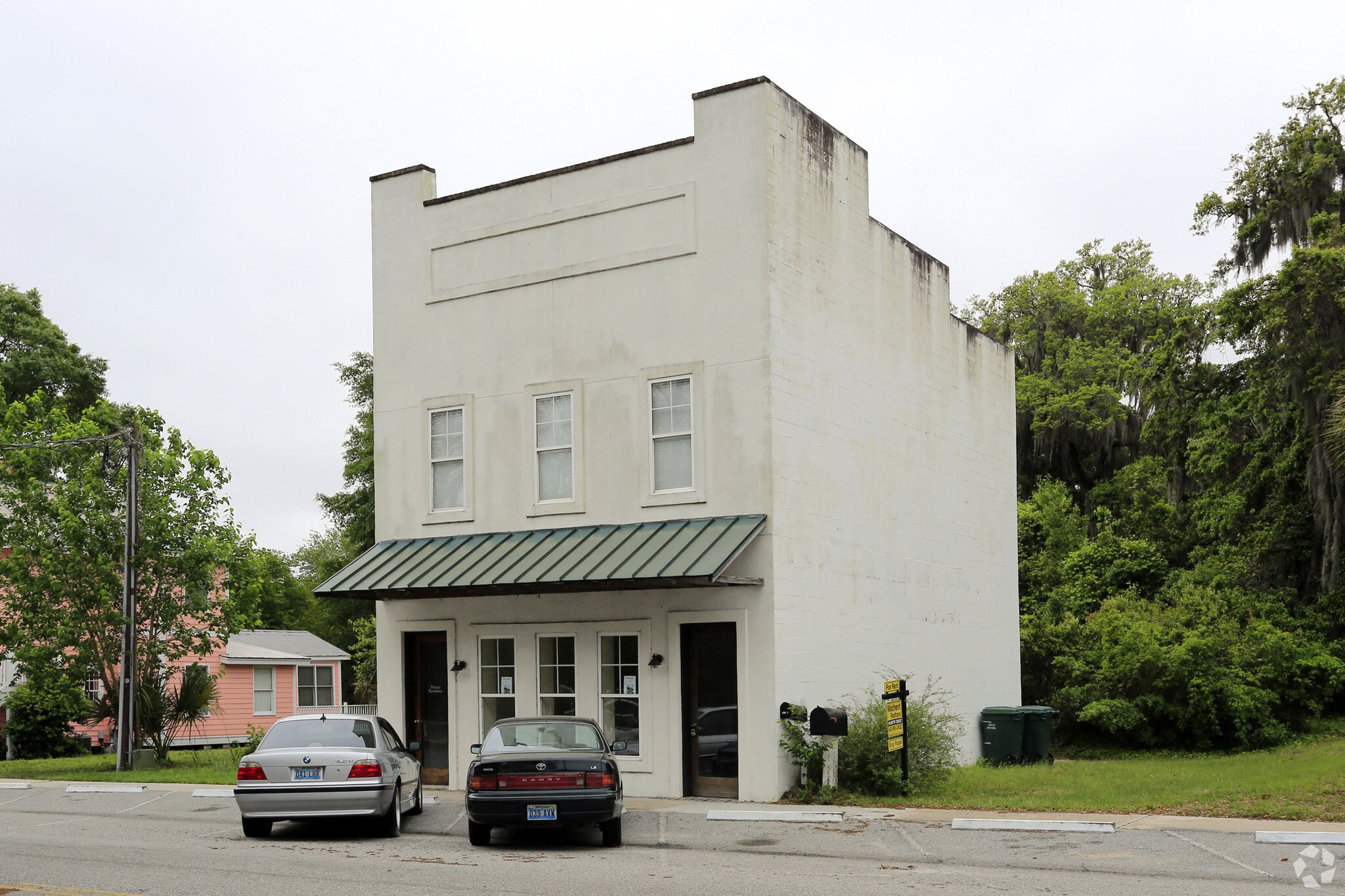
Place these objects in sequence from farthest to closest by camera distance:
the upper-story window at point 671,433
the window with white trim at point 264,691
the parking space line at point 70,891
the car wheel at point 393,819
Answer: the window with white trim at point 264,691 → the upper-story window at point 671,433 → the car wheel at point 393,819 → the parking space line at point 70,891

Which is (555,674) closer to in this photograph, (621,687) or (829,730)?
(621,687)

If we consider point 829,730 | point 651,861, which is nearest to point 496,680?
point 829,730

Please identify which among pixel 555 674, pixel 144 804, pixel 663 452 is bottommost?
pixel 144 804

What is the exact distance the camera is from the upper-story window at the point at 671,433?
747 inches

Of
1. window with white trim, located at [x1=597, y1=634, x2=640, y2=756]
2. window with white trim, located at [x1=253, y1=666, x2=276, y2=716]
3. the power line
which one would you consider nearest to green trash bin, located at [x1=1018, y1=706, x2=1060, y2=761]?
window with white trim, located at [x1=597, y1=634, x2=640, y2=756]

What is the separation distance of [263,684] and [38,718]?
31.2 ft

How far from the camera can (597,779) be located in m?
13.5

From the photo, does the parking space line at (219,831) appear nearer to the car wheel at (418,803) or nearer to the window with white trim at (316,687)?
the car wheel at (418,803)

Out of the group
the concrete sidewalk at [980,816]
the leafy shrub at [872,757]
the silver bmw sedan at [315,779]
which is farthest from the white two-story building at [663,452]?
the silver bmw sedan at [315,779]

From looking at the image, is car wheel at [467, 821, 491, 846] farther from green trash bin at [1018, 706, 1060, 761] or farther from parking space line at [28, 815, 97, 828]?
green trash bin at [1018, 706, 1060, 761]

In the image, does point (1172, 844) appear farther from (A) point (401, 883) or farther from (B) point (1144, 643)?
(B) point (1144, 643)

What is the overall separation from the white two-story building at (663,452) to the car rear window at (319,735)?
12.6 ft

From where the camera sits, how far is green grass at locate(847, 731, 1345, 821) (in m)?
15.0

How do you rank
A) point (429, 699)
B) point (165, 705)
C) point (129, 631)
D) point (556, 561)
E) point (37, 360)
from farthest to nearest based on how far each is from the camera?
point (37, 360), point (165, 705), point (129, 631), point (429, 699), point (556, 561)
